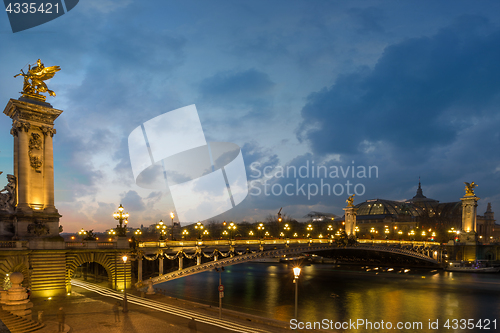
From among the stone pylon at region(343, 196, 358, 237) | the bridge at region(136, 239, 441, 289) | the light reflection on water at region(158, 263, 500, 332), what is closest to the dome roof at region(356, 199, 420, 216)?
the stone pylon at region(343, 196, 358, 237)

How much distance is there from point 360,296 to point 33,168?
48120mm

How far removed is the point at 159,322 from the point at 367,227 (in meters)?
155

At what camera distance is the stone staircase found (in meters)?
19.2

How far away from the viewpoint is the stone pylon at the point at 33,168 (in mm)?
36219

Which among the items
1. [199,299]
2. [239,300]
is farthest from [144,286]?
[239,300]

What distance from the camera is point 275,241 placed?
221ft

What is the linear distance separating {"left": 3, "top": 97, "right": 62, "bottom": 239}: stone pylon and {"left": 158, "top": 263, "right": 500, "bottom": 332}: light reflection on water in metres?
23.6

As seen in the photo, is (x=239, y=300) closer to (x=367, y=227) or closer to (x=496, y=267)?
(x=496, y=267)

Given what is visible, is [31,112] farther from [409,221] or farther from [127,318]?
[409,221]

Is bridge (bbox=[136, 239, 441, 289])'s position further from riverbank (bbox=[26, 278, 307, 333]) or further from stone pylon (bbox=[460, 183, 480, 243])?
stone pylon (bbox=[460, 183, 480, 243])

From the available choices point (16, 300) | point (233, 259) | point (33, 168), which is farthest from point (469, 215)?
point (16, 300)

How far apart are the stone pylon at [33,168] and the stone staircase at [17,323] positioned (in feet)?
55.5

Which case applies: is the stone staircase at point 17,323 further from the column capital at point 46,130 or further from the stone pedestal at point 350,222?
the stone pedestal at point 350,222

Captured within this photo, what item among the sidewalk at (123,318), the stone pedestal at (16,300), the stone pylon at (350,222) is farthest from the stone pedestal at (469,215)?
the stone pedestal at (16,300)
